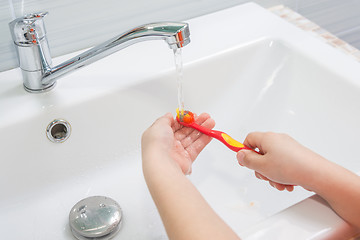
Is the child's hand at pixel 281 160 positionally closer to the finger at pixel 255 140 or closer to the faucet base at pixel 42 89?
the finger at pixel 255 140

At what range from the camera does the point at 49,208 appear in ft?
2.37

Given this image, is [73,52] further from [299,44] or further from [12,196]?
[299,44]

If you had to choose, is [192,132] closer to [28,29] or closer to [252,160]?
[252,160]

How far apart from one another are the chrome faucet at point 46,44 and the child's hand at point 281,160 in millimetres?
174

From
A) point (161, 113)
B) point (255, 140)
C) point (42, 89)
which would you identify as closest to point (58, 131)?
point (42, 89)

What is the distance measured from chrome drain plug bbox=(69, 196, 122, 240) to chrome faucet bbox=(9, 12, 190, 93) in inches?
7.9

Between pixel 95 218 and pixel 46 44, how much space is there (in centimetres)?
28

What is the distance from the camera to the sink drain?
72 cm

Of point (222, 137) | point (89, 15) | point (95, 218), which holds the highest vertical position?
point (89, 15)

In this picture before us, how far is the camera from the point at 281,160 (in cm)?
57

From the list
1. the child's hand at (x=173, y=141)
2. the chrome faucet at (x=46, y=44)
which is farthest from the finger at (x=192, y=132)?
the chrome faucet at (x=46, y=44)

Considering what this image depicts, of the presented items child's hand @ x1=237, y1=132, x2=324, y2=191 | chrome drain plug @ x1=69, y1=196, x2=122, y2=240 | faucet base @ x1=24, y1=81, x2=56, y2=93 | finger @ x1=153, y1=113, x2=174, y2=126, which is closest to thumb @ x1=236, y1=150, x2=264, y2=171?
child's hand @ x1=237, y1=132, x2=324, y2=191

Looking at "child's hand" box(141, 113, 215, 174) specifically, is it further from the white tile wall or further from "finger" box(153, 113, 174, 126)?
the white tile wall

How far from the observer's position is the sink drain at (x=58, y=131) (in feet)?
2.35
